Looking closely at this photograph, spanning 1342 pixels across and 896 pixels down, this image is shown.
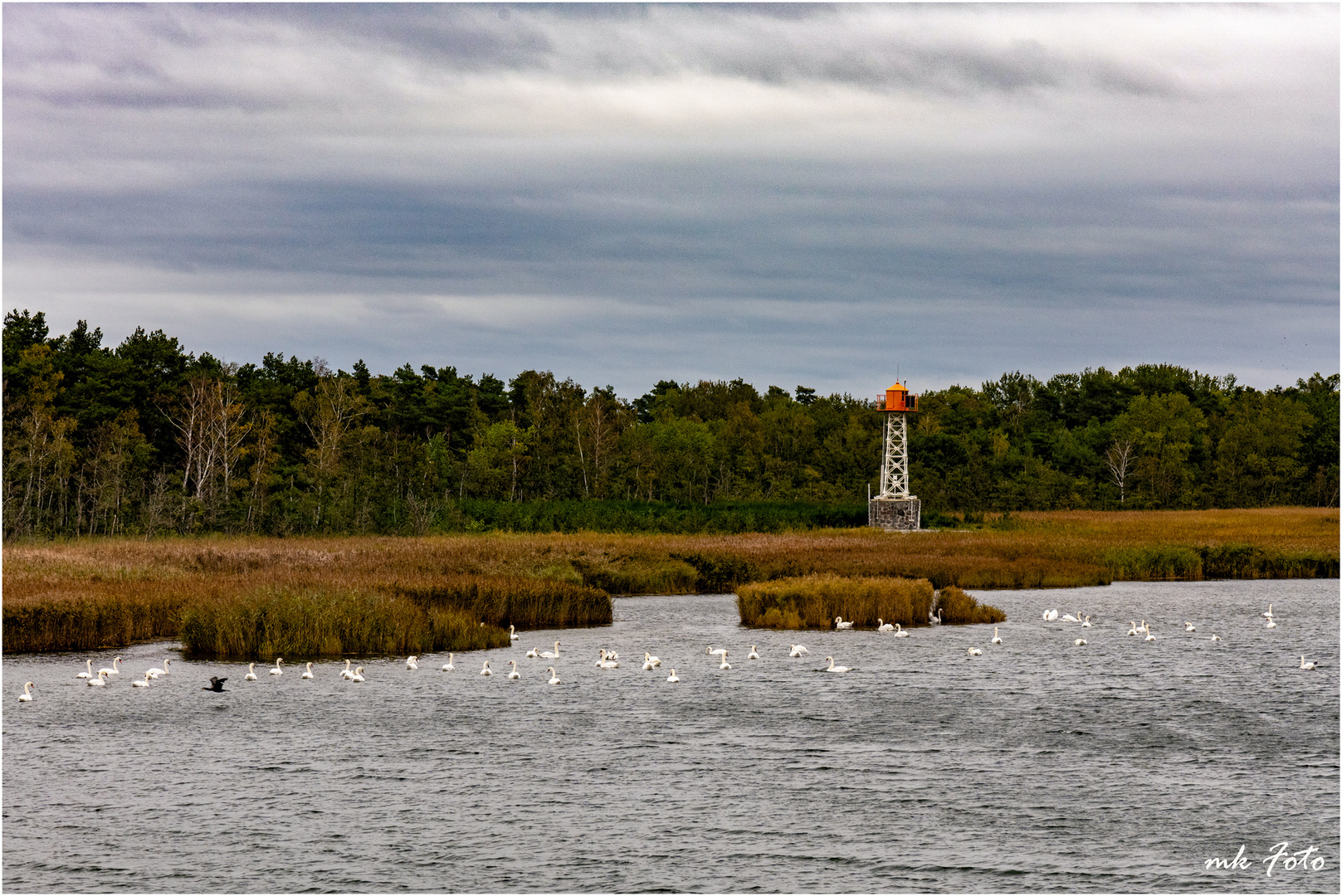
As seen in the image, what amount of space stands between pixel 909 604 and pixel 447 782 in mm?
23497

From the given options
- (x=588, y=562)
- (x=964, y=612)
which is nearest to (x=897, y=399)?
(x=588, y=562)

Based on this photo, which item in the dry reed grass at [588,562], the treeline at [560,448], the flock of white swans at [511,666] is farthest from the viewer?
the treeline at [560,448]

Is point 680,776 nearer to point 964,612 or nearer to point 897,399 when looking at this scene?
point 964,612

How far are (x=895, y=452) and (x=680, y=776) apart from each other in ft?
242

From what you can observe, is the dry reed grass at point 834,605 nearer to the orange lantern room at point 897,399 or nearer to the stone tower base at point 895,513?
the stone tower base at point 895,513

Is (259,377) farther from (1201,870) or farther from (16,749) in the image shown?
(1201,870)

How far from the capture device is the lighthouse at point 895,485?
86688mm

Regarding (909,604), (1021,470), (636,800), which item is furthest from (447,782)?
(1021,470)

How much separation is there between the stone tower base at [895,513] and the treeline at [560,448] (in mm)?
3401

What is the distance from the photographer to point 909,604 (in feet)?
136

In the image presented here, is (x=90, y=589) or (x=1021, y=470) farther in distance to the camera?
(x=1021, y=470)

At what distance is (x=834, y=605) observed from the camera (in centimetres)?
4094
